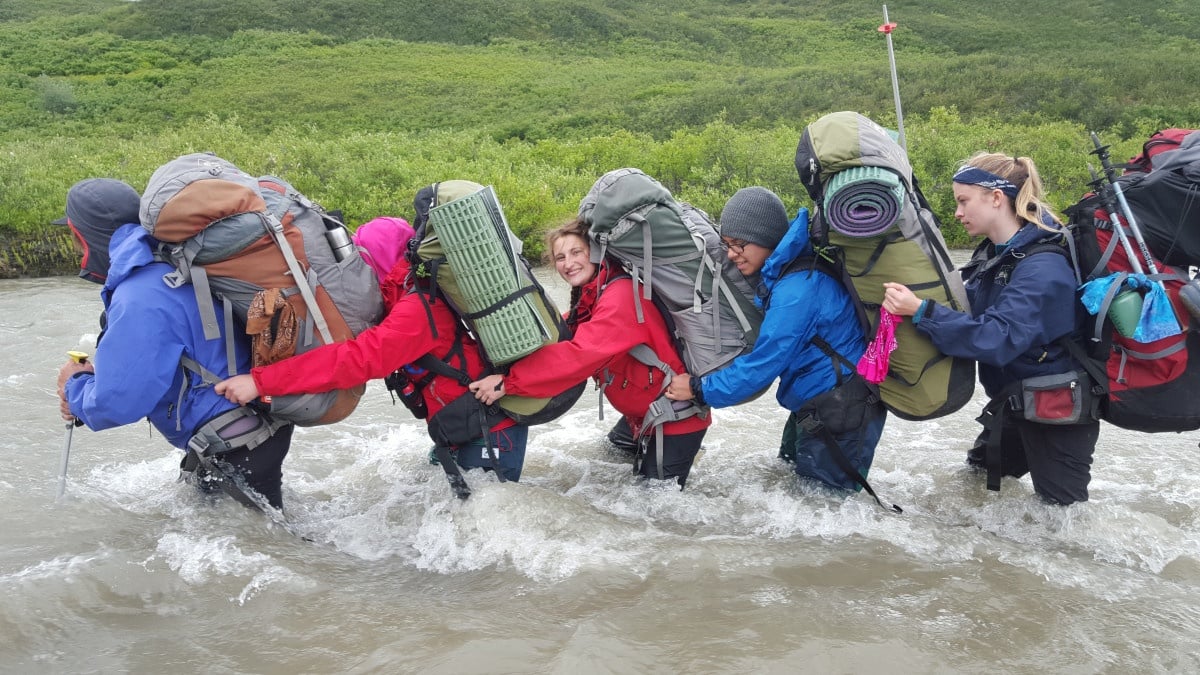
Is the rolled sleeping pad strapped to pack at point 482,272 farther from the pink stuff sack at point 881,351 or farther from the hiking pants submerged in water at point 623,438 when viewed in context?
the hiking pants submerged in water at point 623,438

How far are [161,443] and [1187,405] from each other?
7322 millimetres

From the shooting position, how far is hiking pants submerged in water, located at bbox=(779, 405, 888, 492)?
509cm

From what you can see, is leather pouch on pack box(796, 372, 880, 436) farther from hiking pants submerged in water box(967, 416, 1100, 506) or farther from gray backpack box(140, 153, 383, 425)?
gray backpack box(140, 153, 383, 425)

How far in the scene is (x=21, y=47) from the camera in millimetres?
52312

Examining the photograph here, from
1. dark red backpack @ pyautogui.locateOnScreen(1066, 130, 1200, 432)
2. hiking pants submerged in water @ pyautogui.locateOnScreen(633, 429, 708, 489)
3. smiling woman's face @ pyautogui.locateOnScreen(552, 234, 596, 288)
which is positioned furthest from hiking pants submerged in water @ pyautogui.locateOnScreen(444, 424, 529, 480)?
dark red backpack @ pyautogui.locateOnScreen(1066, 130, 1200, 432)

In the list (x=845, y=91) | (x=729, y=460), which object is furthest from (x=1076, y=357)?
(x=845, y=91)

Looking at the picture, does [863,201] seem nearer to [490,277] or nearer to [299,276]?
[490,277]

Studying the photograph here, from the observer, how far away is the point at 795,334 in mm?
4758

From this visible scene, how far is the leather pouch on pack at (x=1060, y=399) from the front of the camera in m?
4.62

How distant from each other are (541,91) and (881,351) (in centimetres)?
4335

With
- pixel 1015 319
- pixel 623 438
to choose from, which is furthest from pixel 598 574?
pixel 1015 319

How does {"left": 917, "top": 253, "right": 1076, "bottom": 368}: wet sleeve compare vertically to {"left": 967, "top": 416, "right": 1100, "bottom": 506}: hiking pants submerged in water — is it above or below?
above

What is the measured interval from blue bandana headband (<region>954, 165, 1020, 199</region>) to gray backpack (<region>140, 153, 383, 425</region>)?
3.31 m

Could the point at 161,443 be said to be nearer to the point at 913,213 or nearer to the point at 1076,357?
the point at 913,213
